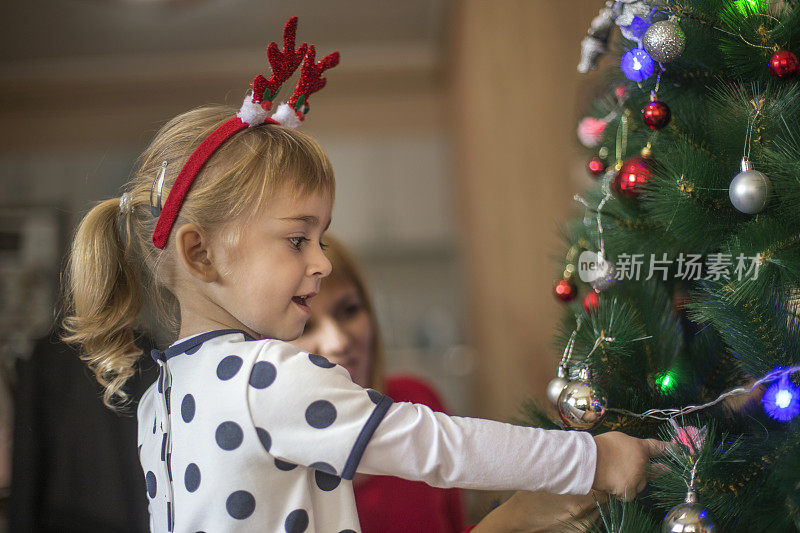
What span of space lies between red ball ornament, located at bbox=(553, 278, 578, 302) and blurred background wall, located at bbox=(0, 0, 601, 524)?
351mm

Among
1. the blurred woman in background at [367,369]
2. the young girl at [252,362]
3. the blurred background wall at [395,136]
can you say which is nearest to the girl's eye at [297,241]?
the young girl at [252,362]

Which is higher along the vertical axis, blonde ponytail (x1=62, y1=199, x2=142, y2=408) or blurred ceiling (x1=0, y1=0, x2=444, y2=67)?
blurred ceiling (x1=0, y1=0, x2=444, y2=67)

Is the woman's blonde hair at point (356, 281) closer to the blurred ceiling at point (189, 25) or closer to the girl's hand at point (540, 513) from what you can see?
the girl's hand at point (540, 513)

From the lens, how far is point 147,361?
2.25ft

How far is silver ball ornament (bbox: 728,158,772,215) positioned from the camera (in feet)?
1.68

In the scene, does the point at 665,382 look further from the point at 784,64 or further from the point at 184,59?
the point at 184,59

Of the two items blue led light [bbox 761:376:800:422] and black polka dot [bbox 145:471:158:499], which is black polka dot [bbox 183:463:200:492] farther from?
blue led light [bbox 761:376:800:422]

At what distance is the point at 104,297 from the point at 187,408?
0.51ft

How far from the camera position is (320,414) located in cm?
52

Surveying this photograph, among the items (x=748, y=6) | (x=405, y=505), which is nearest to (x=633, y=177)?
(x=748, y=6)

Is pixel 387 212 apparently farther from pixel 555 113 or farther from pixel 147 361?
pixel 147 361

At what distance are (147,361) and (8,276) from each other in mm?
295

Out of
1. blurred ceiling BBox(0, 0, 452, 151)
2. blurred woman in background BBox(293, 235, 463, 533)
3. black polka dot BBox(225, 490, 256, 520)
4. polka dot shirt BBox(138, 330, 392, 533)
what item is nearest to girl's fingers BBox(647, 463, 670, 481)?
polka dot shirt BBox(138, 330, 392, 533)

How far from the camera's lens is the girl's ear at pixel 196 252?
1.95 feet
